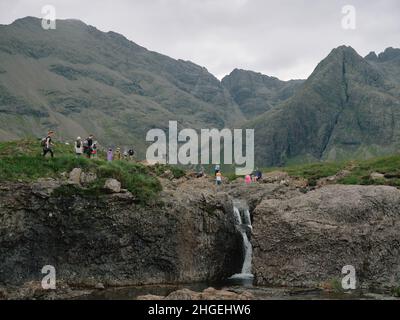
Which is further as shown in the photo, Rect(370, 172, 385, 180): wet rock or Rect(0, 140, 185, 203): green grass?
Rect(370, 172, 385, 180): wet rock

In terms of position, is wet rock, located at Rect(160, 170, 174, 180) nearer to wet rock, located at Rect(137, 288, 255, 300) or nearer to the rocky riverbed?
the rocky riverbed

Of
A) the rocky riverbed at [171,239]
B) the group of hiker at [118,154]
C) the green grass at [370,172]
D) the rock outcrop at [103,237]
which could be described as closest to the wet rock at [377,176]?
the green grass at [370,172]

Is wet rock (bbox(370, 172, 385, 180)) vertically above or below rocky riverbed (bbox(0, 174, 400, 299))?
above

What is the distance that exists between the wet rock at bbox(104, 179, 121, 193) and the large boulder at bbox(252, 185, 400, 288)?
11442 millimetres

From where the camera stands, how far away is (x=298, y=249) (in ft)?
124

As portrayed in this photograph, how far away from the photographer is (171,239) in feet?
130

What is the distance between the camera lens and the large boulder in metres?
36.6

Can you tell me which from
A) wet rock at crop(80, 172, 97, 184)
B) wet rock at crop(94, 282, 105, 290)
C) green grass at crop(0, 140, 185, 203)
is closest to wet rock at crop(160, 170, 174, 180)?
green grass at crop(0, 140, 185, 203)

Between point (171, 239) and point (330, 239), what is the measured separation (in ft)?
40.3

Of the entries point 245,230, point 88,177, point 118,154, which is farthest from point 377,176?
point 88,177

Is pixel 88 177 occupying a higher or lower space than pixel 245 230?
higher

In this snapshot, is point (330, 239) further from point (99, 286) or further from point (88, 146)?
point (88, 146)
